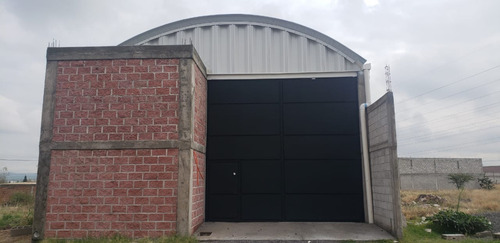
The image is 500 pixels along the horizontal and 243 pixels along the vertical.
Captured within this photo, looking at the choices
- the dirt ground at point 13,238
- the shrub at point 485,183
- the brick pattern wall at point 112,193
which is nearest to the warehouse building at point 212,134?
the brick pattern wall at point 112,193

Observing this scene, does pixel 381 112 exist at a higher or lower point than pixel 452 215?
higher

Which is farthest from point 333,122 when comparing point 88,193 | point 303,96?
point 88,193

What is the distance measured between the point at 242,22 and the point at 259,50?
902 millimetres

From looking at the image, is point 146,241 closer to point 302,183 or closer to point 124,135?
point 124,135

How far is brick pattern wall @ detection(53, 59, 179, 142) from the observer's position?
22.7 feet

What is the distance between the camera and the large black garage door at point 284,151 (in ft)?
27.5

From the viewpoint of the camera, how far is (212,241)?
21.7ft

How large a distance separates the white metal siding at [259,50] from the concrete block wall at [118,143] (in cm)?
229

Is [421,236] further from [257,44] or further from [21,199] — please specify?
[21,199]

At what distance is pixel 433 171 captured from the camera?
2875cm

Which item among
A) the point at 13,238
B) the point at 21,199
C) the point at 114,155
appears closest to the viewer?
the point at 114,155

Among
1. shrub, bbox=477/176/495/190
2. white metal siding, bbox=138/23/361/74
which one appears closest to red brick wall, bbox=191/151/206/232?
white metal siding, bbox=138/23/361/74

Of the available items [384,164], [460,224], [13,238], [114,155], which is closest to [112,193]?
[114,155]

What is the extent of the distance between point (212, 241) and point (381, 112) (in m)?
4.31
